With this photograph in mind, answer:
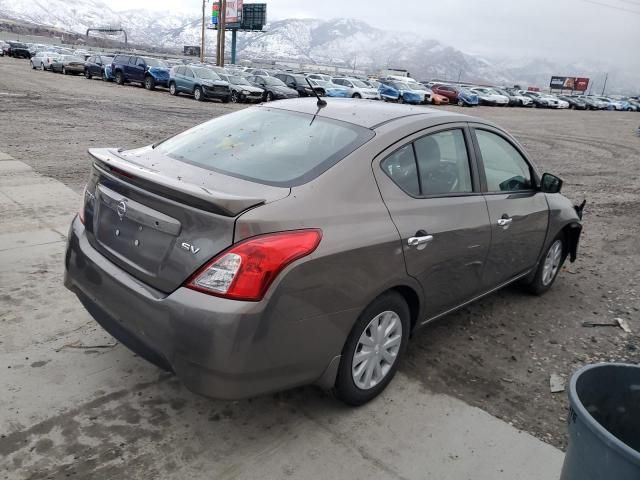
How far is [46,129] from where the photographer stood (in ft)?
39.3

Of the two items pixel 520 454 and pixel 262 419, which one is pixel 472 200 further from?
pixel 262 419

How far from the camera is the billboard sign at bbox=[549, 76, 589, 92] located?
101 m

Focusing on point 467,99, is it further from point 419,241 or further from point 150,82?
point 419,241

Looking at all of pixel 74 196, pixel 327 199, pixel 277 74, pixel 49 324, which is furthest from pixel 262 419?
pixel 277 74

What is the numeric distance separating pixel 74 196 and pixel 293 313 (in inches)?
204

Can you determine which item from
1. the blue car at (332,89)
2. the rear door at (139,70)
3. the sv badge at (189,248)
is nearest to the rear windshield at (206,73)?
the rear door at (139,70)

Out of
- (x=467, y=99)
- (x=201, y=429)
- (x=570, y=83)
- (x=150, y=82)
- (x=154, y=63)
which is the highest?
(x=570, y=83)

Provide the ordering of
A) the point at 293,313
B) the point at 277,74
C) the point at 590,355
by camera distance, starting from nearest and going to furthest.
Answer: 1. the point at 293,313
2. the point at 590,355
3. the point at 277,74

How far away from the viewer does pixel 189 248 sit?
2475mm

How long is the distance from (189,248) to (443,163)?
1863mm

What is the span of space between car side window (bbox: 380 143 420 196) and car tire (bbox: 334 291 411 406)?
637mm

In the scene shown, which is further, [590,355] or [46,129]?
[46,129]

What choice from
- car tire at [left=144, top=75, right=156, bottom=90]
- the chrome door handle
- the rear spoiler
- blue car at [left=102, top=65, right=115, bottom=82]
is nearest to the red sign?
blue car at [left=102, top=65, right=115, bottom=82]

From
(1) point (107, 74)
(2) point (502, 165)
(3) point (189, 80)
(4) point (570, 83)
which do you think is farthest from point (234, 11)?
(2) point (502, 165)
